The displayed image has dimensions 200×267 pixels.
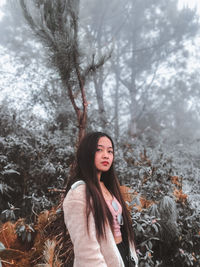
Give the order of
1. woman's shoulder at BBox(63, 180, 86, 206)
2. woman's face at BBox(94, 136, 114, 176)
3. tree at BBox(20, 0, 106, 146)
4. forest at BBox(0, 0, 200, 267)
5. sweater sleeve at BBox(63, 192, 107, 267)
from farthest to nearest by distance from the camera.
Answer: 1. tree at BBox(20, 0, 106, 146)
2. forest at BBox(0, 0, 200, 267)
3. woman's face at BBox(94, 136, 114, 176)
4. woman's shoulder at BBox(63, 180, 86, 206)
5. sweater sleeve at BBox(63, 192, 107, 267)

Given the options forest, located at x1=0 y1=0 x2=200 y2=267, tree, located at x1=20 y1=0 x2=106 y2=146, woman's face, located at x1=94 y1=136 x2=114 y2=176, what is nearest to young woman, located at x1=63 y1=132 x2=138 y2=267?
woman's face, located at x1=94 y1=136 x2=114 y2=176

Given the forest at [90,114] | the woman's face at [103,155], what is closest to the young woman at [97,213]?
→ the woman's face at [103,155]

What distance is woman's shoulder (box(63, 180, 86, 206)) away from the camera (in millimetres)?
1021

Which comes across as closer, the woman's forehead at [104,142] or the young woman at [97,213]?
the young woman at [97,213]

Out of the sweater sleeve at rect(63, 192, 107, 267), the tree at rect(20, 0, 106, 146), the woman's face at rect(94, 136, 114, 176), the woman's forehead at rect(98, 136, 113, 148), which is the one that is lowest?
the sweater sleeve at rect(63, 192, 107, 267)

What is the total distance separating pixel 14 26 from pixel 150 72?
15.9 feet

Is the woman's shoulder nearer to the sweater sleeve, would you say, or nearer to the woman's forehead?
the sweater sleeve

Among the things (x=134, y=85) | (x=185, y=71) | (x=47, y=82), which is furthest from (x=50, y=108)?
(x=185, y=71)

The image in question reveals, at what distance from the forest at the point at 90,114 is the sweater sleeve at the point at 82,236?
26 centimetres

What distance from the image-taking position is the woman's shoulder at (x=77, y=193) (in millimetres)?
1021

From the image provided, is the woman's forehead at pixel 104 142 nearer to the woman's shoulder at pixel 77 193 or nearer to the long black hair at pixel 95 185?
the long black hair at pixel 95 185

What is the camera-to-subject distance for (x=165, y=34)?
28.3 ft

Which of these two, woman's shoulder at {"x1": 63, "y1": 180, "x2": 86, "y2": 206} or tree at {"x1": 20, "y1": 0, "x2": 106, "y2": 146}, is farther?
tree at {"x1": 20, "y1": 0, "x2": 106, "y2": 146}

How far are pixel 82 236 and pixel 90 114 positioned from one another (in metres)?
4.38
